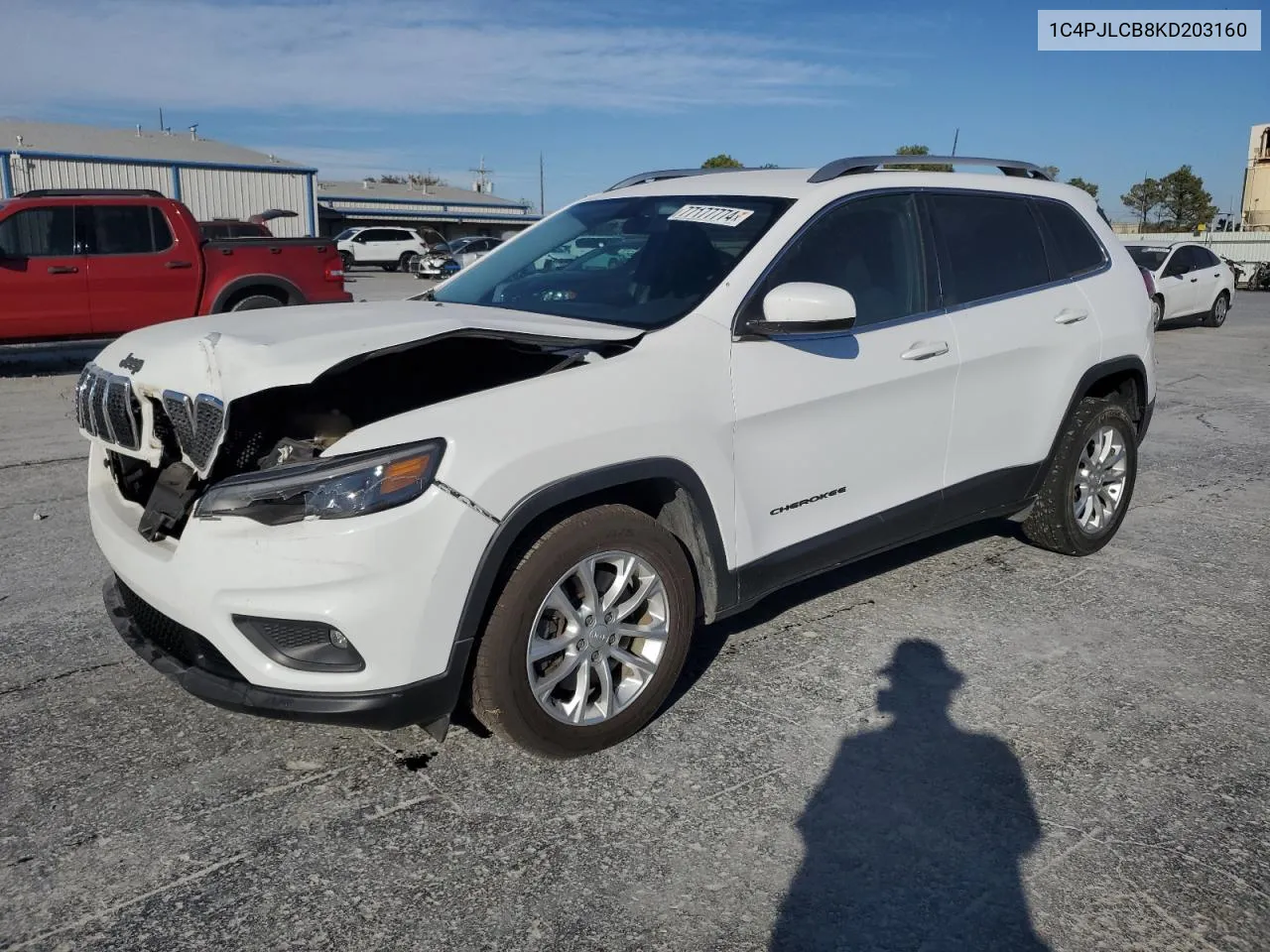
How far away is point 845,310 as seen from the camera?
11.6 feet

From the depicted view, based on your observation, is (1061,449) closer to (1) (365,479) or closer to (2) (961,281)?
(2) (961,281)

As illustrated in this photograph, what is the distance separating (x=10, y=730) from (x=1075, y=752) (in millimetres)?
3420

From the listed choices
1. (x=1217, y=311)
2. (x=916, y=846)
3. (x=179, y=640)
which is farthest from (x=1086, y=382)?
(x=1217, y=311)

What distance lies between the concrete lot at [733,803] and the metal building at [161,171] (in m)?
34.6

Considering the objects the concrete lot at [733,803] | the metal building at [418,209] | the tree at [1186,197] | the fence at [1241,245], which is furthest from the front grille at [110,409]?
the tree at [1186,197]

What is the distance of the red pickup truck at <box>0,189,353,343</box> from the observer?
37.3 feet

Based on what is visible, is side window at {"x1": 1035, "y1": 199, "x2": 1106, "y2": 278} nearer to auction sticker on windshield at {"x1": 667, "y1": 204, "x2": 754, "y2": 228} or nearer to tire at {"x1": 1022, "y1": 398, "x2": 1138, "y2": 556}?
tire at {"x1": 1022, "y1": 398, "x2": 1138, "y2": 556}

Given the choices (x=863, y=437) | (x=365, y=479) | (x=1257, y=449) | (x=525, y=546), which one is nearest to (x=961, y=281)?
(x=863, y=437)

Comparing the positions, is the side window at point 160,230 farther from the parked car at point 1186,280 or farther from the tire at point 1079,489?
the parked car at point 1186,280

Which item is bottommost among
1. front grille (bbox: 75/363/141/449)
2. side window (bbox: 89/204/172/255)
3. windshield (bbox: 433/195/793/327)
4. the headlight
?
the headlight

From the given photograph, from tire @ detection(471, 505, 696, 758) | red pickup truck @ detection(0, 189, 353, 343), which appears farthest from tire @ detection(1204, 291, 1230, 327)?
tire @ detection(471, 505, 696, 758)

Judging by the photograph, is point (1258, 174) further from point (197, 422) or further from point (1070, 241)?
point (197, 422)

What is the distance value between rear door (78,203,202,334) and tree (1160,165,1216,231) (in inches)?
2513

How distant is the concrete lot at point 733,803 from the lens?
2611mm
